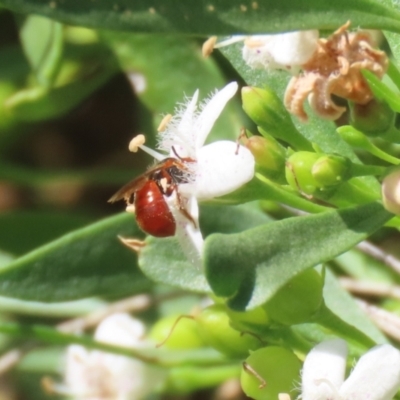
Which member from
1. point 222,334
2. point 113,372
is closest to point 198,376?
point 113,372

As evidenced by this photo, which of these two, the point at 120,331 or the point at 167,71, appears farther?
the point at 167,71

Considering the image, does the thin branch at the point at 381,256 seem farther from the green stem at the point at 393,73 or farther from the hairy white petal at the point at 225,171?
the hairy white petal at the point at 225,171

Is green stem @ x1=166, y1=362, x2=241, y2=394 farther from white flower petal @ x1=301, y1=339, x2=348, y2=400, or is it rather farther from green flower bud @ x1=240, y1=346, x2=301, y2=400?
white flower petal @ x1=301, y1=339, x2=348, y2=400

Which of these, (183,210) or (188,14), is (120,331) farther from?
(188,14)

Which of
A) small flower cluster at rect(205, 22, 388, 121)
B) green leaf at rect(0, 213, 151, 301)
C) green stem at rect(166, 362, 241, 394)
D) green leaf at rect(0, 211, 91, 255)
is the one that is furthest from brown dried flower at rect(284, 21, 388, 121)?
green leaf at rect(0, 211, 91, 255)

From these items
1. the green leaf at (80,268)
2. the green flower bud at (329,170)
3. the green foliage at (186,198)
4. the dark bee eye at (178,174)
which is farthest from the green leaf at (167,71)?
the green flower bud at (329,170)
